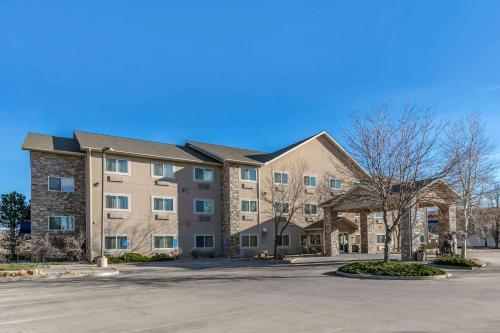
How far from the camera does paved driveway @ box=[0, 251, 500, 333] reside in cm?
910

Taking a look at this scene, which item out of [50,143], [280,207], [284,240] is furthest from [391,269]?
[50,143]

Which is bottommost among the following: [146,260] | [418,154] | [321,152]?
[146,260]

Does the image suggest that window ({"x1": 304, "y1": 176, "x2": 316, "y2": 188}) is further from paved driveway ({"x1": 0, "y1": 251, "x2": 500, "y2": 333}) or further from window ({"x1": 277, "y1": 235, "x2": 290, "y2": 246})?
paved driveway ({"x1": 0, "y1": 251, "x2": 500, "y2": 333})

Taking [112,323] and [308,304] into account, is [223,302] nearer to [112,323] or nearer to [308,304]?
[308,304]

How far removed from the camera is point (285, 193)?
41281 mm

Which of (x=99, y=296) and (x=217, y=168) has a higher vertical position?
(x=217, y=168)

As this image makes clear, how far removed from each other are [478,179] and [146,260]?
926 inches

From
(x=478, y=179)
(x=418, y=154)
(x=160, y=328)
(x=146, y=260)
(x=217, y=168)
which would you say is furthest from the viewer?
(x=217, y=168)

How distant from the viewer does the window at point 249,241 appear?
38819 millimetres

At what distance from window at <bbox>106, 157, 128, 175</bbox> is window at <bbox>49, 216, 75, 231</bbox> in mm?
4522

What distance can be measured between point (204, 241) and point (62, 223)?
451 inches

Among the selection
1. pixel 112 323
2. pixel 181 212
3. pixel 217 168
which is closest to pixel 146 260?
pixel 181 212

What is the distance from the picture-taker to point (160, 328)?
8961 millimetres

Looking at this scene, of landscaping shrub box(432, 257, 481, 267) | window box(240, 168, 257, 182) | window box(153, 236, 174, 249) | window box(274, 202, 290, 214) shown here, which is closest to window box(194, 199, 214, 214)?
window box(153, 236, 174, 249)
